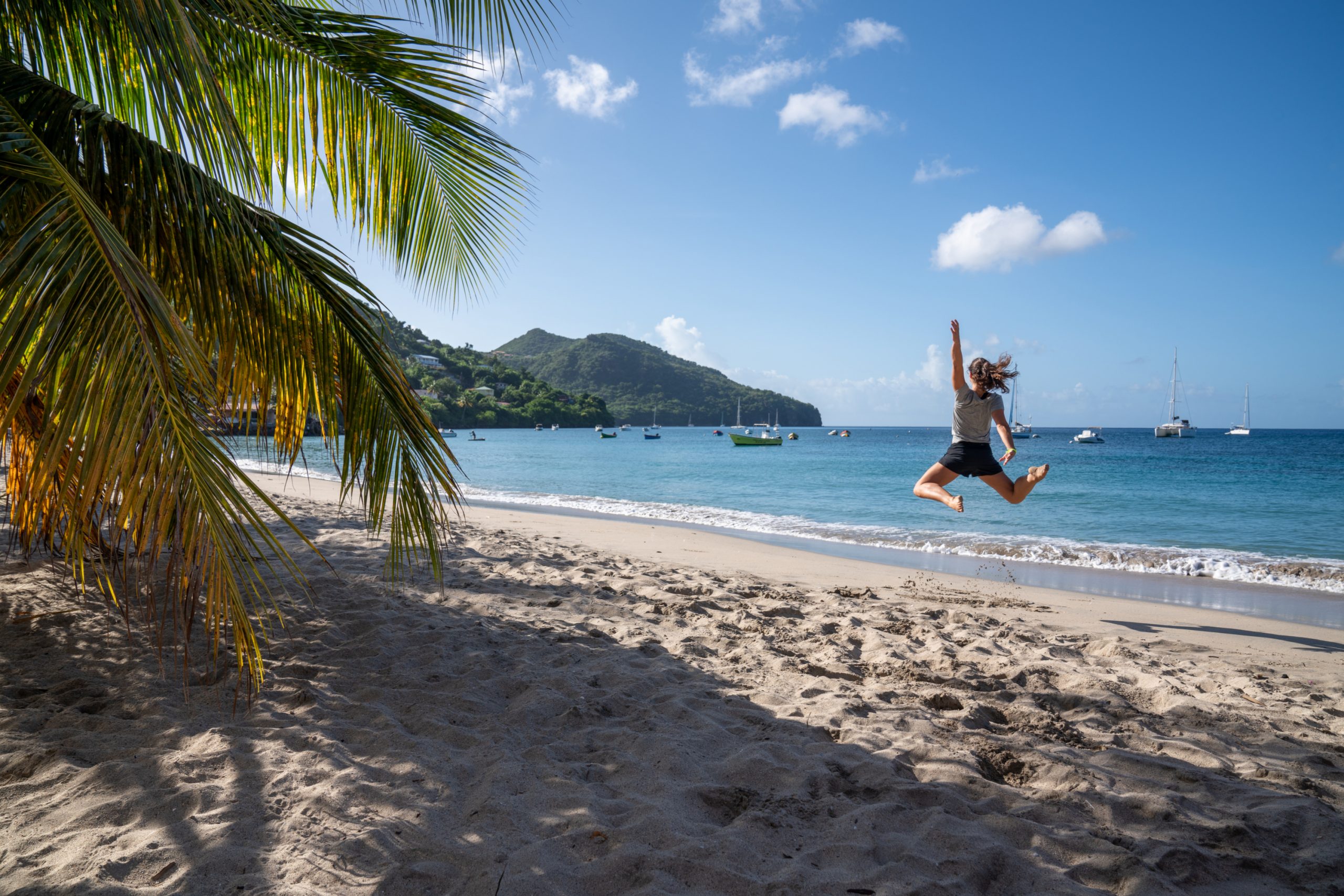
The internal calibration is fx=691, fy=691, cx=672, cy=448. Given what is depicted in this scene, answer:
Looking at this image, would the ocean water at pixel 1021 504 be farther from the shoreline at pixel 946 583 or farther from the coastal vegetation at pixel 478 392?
the coastal vegetation at pixel 478 392

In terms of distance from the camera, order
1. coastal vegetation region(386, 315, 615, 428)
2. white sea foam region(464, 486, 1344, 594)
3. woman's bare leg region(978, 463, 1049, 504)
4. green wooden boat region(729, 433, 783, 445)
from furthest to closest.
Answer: green wooden boat region(729, 433, 783, 445) → coastal vegetation region(386, 315, 615, 428) → white sea foam region(464, 486, 1344, 594) → woman's bare leg region(978, 463, 1049, 504)

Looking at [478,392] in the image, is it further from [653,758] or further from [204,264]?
[653,758]

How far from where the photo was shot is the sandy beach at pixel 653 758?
2.34 meters

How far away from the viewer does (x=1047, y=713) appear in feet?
12.3

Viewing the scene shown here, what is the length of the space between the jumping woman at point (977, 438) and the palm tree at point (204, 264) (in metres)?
4.57

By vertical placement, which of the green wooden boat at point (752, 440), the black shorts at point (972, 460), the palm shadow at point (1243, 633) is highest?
the black shorts at point (972, 460)

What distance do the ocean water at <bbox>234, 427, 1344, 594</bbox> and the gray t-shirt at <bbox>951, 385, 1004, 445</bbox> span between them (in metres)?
4.88

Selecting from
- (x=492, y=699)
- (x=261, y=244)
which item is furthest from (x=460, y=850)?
(x=261, y=244)

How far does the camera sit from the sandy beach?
2338 millimetres

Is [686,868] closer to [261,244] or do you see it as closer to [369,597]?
[261,244]

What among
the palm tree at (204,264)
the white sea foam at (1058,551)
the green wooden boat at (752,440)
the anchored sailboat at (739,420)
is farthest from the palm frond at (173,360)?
the anchored sailboat at (739,420)

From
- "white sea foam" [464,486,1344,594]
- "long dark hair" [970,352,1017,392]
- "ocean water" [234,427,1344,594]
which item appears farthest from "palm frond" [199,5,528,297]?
"white sea foam" [464,486,1344,594]

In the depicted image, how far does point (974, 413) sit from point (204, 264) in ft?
20.6

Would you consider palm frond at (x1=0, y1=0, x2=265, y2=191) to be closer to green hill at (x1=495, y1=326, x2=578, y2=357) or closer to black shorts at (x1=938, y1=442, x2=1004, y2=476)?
black shorts at (x1=938, y1=442, x2=1004, y2=476)
